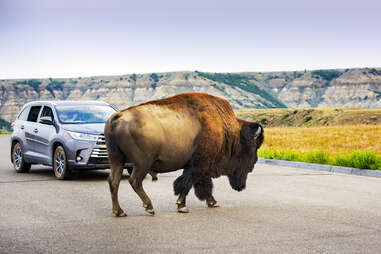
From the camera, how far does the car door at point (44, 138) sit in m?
13.4

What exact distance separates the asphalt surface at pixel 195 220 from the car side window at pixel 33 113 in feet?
8.52

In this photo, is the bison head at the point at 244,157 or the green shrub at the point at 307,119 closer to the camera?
the bison head at the point at 244,157

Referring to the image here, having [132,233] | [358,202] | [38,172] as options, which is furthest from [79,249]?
[38,172]

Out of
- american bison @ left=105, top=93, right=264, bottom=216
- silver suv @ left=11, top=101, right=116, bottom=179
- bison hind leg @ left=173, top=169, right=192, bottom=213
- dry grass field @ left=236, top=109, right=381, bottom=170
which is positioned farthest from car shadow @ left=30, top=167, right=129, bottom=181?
dry grass field @ left=236, top=109, right=381, bottom=170

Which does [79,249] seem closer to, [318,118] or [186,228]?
[186,228]

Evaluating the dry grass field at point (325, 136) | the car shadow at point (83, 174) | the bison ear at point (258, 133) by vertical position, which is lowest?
the dry grass field at point (325, 136)

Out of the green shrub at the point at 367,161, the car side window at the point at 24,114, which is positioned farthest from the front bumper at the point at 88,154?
the green shrub at the point at 367,161

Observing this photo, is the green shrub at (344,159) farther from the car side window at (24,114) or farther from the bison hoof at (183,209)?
the car side window at (24,114)

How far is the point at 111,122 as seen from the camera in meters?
8.20

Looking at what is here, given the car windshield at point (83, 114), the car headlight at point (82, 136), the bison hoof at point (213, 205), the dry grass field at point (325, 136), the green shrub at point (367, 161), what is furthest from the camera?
the dry grass field at point (325, 136)

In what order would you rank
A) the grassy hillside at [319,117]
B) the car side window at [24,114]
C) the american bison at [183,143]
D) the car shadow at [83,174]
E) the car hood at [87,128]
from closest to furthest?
the american bison at [183,143] < the car hood at [87,128] < the car shadow at [83,174] < the car side window at [24,114] < the grassy hillside at [319,117]

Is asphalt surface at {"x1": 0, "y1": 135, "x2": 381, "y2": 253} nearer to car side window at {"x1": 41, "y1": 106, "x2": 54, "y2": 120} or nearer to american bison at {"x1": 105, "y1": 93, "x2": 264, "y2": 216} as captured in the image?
american bison at {"x1": 105, "y1": 93, "x2": 264, "y2": 216}

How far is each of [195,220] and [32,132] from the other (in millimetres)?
7408

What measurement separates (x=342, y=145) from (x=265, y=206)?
1643cm
